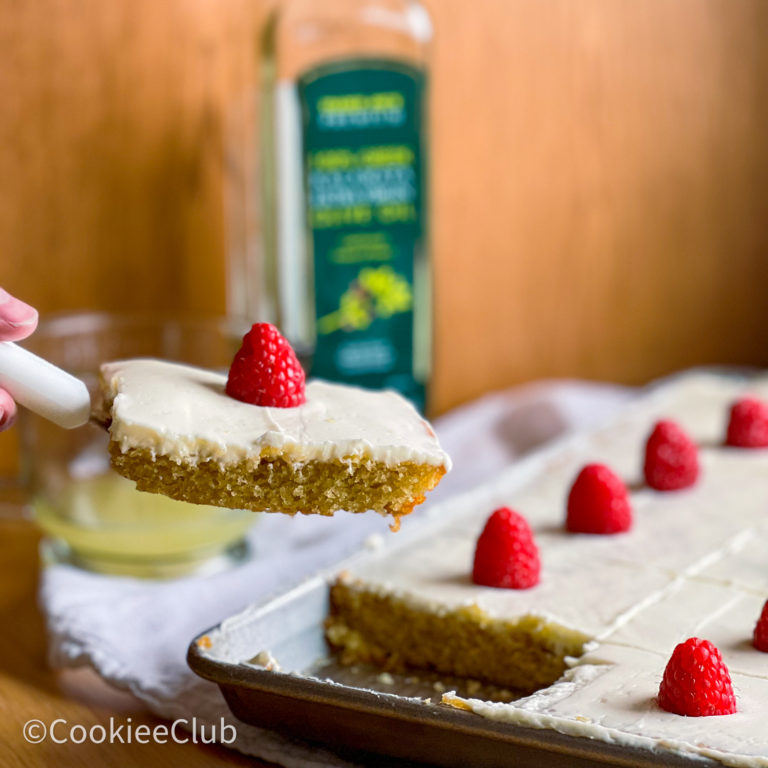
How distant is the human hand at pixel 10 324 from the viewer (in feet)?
3.26

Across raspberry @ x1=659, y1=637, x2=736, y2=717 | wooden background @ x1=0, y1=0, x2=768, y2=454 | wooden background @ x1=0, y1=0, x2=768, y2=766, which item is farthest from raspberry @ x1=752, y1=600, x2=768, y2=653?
wooden background @ x1=0, y1=0, x2=768, y2=454

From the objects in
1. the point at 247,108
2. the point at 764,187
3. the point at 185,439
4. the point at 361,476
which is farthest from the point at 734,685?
the point at 764,187

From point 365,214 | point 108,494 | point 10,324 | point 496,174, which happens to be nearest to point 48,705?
point 108,494

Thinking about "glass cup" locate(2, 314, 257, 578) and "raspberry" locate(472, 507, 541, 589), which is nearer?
"raspberry" locate(472, 507, 541, 589)

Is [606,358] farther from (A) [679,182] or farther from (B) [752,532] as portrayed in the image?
(B) [752,532]

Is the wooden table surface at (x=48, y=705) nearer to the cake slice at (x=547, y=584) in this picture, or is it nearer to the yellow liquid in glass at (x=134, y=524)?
the yellow liquid in glass at (x=134, y=524)

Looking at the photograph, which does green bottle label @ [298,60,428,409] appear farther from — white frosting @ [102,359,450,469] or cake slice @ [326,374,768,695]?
white frosting @ [102,359,450,469]

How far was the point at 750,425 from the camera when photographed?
1.69 metres

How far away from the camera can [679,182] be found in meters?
2.33

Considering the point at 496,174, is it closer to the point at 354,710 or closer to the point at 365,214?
the point at 365,214

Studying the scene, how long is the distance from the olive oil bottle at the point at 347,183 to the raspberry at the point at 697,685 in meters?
0.86

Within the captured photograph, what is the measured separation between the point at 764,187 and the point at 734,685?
1532 mm

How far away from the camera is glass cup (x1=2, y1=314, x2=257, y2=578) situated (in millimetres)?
1479

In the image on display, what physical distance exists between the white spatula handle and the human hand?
1cm
